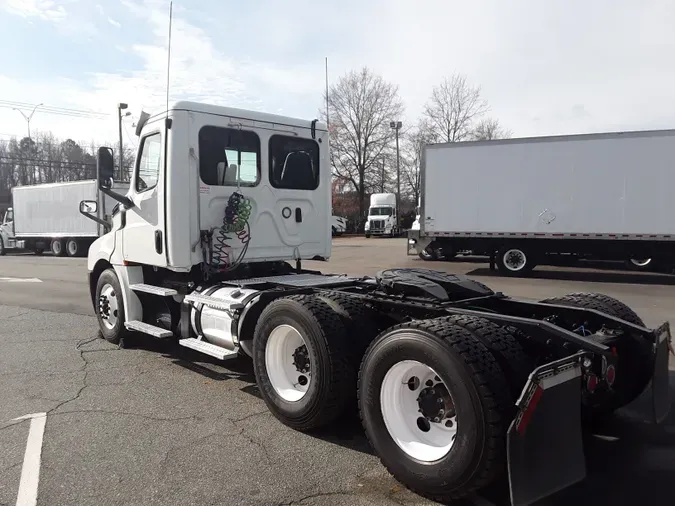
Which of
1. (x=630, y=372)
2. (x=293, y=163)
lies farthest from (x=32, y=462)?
(x=630, y=372)

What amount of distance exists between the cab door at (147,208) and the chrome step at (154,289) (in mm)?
288

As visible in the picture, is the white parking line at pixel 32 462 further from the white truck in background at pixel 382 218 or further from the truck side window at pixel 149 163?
the white truck in background at pixel 382 218

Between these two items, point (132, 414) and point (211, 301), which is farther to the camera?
point (211, 301)

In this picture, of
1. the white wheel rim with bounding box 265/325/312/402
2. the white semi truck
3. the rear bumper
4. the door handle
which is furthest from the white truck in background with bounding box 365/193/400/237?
the rear bumper

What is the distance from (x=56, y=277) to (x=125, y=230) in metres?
11.5

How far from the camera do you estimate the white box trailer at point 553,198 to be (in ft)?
49.3

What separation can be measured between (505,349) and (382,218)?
1627 inches

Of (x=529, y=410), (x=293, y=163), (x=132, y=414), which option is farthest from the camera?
(x=293, y=163)

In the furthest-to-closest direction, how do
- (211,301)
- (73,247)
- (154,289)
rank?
(73,247) → (154,289) → (211,301)

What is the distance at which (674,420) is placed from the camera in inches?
179

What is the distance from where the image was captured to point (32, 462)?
387 centimetres

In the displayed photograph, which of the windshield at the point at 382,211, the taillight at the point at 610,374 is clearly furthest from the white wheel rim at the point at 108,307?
the windshield at the point at 382,211

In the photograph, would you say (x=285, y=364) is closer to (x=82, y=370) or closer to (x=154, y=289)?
(x=154, y=289)

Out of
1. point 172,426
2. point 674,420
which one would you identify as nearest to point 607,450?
point 674,420
